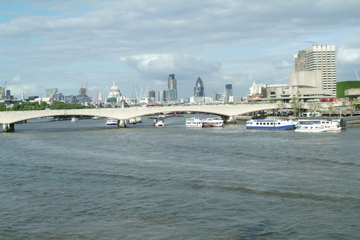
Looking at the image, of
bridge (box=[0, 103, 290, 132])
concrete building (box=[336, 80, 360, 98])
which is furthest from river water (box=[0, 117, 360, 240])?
concrete building (box=[336, 80, 360, 98])

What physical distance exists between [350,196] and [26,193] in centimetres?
1842

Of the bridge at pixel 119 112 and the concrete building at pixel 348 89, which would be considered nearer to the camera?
the bridge at pixel 119 112

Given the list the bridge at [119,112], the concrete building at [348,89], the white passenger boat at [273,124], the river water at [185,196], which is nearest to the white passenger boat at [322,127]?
the white passenger boat at [273,124]

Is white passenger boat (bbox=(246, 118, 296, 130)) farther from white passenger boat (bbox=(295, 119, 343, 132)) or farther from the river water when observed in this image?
the river water

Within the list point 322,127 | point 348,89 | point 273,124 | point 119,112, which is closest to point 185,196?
point 322,127

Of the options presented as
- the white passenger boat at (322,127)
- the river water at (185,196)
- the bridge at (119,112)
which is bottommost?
the river water at (185,196)

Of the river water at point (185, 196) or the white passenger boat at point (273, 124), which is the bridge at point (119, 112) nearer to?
the white passenger boat at point (273, 124)

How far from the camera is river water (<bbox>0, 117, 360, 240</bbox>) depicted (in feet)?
64.8

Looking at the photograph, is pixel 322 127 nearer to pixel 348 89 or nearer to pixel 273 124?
pixel 273 124

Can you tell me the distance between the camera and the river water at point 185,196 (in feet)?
Result: 64.8

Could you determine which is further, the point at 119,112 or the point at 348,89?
the point at 348,89

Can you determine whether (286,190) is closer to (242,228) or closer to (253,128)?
(242,228)

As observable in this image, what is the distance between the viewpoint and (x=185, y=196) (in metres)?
25.3

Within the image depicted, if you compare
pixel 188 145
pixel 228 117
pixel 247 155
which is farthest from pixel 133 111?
pixel 247 155
